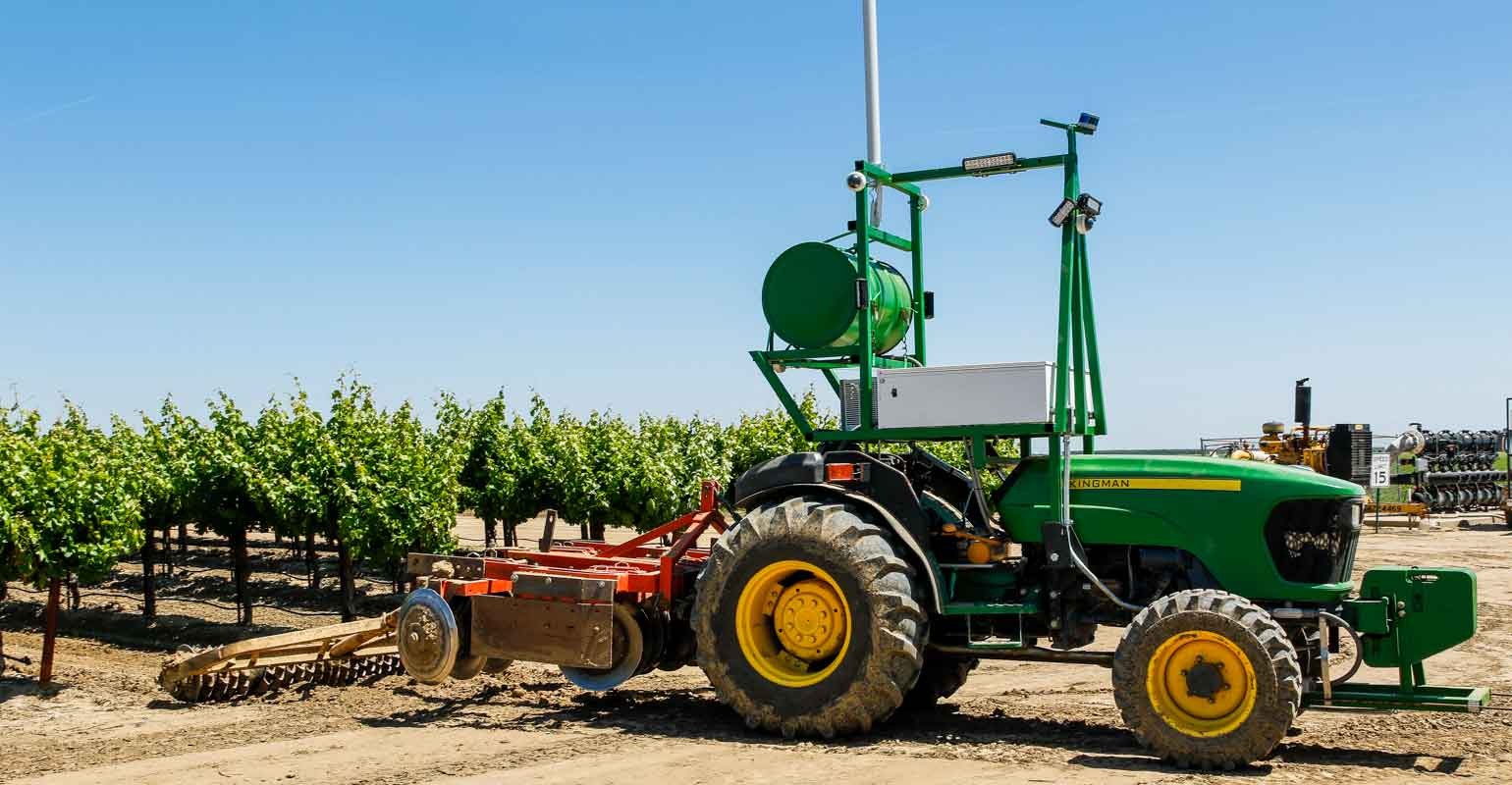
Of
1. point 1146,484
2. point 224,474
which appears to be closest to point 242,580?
point 224,474

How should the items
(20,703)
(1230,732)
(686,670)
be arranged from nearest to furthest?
(1230,732) → (20,703) → (686,670)

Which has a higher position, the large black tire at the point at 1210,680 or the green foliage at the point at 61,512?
the green foliage at the point at 61,512

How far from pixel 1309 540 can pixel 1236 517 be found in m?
0.47

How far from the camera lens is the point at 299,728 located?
8891mm

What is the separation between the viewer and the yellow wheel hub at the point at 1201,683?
7.23 m

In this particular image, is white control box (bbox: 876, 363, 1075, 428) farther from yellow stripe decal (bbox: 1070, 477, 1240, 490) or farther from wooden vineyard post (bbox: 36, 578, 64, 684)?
wooden vineyard post (bbox: 36, 578, 64, 684)

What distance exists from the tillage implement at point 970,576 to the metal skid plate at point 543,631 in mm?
17

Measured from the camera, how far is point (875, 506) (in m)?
8.25

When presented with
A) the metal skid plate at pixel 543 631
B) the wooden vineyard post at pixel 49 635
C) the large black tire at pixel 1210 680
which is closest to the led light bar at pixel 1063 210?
the large black tire at pixel 1210 680

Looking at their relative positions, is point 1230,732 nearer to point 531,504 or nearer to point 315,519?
point 315,519

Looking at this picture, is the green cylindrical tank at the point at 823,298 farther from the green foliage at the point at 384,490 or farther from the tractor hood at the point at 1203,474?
the green foliage at the point at 384,490

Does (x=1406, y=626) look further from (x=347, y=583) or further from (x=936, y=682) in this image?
(x=347, y=583)

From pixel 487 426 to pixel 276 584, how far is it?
4910 mm

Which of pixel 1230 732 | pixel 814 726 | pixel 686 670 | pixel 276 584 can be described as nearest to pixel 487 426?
pixel 276 584
